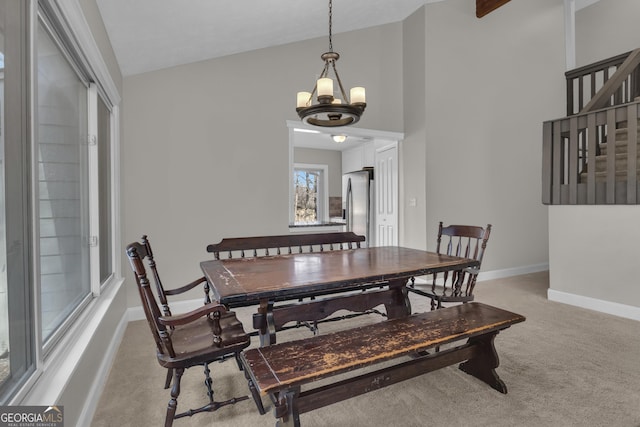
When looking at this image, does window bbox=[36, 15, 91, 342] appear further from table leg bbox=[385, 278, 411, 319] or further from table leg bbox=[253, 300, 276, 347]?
table leg bbox=[385, 278, 411, 319]

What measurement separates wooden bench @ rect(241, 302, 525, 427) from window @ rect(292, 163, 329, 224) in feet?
20.6

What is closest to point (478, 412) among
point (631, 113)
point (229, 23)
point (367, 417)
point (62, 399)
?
point (367, 417)

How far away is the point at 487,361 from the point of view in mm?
2070

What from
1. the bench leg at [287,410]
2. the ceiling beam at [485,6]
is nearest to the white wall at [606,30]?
the ceiling beam at [485,6]

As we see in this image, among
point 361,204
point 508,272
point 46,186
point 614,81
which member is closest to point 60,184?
point 46,186

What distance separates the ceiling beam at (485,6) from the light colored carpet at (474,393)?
4036 mm

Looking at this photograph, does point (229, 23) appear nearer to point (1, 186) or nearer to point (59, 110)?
point (59, 110)

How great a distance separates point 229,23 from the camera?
286 cm

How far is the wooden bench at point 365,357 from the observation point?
1.44 metres

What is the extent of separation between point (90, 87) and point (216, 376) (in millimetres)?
2215

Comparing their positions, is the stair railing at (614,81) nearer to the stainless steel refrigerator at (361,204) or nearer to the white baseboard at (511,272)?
the white baseboard at (511,272)

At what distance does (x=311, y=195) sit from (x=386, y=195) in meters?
3.42

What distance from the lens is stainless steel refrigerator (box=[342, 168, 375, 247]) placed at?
549 centimetres

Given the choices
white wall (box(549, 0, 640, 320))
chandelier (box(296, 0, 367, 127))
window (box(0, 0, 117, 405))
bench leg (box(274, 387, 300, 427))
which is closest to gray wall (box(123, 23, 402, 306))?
window (box(0, 0, 117, 405))
